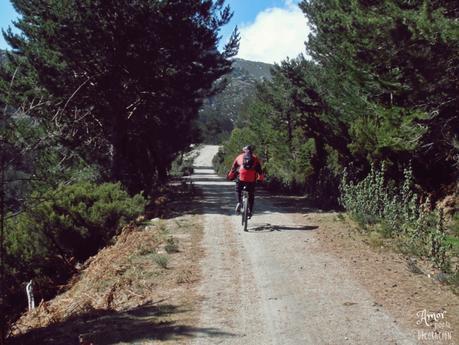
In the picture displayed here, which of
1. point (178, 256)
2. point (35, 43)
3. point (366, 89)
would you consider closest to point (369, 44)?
point (366, 89)

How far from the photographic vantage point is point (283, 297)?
22.3 feet

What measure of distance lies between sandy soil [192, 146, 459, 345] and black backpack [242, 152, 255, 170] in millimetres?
1659

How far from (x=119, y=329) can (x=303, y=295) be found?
246 cm

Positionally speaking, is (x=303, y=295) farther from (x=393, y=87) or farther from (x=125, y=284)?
(x=393, y=87)

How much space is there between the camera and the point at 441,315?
5.95 meters

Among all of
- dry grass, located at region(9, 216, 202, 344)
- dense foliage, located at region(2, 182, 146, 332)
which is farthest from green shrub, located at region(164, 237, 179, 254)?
dense foliage, located at region(2, 182, 146, 332)

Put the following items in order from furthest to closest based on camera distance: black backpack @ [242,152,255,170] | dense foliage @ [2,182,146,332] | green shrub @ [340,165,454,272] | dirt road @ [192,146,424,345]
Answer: black backpack @ [242,152,255,170] → dense foliage @ [2,182,146,332] → green shrub @ [340,165,454,272] → dirt road @ [192,146,424,345]

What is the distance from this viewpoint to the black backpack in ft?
38.6

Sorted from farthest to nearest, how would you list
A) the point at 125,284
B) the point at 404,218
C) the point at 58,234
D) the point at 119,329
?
the point at 58,234
the point at 404,218
the point at 125,284
the point at 119,329

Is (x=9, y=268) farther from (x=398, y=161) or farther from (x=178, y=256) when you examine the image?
(x=398, y=161)

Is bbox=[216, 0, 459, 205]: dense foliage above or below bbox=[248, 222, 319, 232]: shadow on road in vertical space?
above

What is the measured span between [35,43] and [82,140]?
3917 millimetres

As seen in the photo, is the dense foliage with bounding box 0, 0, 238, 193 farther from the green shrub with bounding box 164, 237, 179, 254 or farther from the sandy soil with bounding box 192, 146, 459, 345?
the sandy soil with bounding box 192, 146, 459, 345

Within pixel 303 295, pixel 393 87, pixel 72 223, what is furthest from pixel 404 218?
pixel 72 223
